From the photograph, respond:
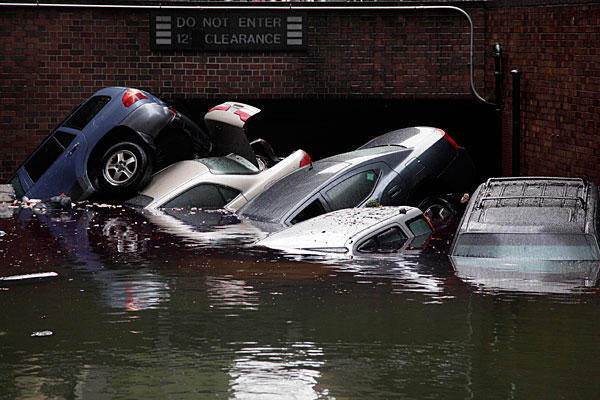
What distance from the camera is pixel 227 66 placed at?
1925cm

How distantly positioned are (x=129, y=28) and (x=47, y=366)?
1252 cm

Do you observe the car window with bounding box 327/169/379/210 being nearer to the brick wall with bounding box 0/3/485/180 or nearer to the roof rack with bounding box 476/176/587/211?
the roof rack with bounding box 476/176/587/211

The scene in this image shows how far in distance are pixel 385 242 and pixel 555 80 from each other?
5.79 metres

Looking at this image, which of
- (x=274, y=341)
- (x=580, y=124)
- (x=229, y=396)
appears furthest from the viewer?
(x=580, y=124)

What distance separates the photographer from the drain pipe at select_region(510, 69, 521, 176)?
16953mm

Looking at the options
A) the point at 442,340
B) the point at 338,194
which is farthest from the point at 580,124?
the point at 442,340

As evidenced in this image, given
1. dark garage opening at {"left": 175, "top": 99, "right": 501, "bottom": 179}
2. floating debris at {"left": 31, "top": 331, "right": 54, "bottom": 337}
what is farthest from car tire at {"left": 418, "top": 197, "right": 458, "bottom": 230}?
floating debris at {"left": 31, "top": 331, "right": 54, "bottom": 337}

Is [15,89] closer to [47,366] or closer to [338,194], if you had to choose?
[338,194]

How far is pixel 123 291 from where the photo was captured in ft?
32.0

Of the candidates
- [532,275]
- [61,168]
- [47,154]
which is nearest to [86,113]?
[47,154]

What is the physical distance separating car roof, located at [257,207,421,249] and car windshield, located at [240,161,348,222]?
1.13m

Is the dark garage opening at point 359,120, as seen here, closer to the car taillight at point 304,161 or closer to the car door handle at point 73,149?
the car door handle at point 73,149

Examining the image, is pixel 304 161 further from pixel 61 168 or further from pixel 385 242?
pixel 385 242

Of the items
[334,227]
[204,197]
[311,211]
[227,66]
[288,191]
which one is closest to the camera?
[334,227]
